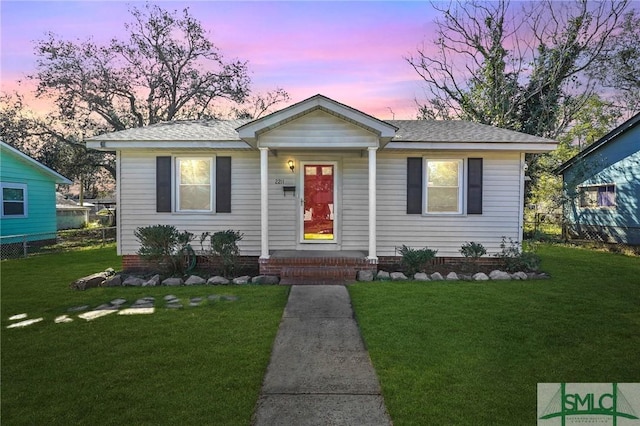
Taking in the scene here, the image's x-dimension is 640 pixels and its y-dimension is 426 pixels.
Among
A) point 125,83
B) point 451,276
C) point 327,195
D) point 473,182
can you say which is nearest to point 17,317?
point 327,195

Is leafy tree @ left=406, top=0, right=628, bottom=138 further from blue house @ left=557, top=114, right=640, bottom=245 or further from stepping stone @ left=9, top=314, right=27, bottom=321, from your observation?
stepping stone @ left=9, top=314, right=27, bottom=321

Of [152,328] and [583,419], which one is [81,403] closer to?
[152,328]

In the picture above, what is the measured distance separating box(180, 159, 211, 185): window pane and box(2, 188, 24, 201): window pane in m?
9.06

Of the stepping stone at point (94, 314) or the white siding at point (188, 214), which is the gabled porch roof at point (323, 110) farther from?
the stepping stone at point (94, 314)

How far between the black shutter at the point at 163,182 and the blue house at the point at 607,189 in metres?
15.2

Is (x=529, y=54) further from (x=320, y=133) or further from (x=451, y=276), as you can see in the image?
(x=320, y=133)

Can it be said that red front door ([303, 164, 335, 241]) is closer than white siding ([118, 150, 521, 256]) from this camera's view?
No

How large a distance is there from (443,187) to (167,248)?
6639 millimetres

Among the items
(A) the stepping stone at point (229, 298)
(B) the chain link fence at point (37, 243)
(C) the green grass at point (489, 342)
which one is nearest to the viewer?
(C) the green grass at point (489, 342)

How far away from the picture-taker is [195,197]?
9.03 m

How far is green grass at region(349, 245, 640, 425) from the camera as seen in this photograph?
9.95 ft

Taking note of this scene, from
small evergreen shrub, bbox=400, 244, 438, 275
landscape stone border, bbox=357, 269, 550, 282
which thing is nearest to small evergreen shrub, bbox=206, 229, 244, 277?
landscape stone border, bbox=357, 269, 550, 282

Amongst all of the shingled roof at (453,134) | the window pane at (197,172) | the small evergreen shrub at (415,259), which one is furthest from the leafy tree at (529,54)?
the window pane at (197,172)

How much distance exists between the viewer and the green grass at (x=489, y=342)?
3031mm
